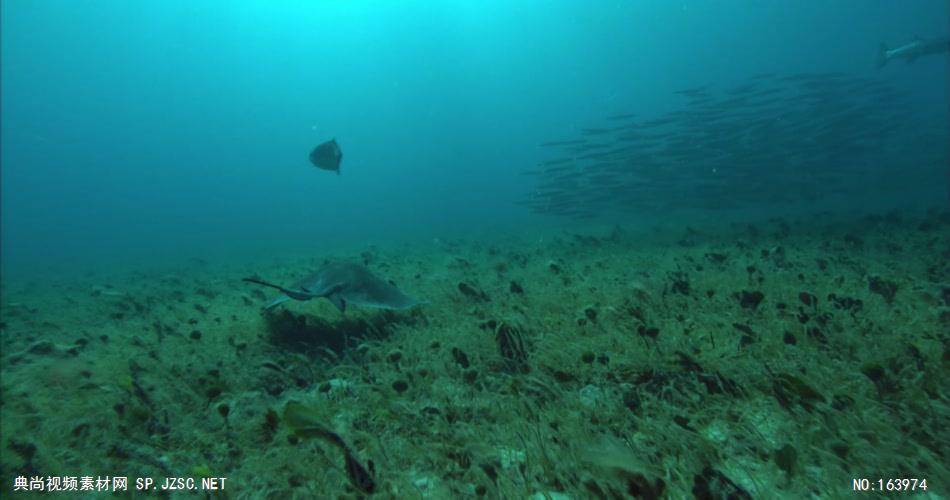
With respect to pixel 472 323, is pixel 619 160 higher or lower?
higher

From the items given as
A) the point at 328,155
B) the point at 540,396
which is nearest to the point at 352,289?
the point at 540,396

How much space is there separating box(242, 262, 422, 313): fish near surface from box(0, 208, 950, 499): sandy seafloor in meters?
0.39

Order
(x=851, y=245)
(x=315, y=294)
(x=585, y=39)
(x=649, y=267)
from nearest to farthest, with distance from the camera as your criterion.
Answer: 1. (x=315, y=294)
2. (x=649, y=267)
3. (x=851, y=245)
4. (x=585, y=39)

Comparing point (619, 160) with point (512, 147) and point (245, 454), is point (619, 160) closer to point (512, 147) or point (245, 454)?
point (245, 454)

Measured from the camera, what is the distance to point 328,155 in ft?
27.2

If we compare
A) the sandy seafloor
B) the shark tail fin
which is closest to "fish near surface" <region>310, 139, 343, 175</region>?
the sandy seafloor

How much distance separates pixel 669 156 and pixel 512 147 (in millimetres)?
151826

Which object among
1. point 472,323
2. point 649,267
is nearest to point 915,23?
point 649,267

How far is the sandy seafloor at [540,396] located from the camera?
2002 mm

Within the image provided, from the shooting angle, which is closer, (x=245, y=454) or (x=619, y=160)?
(x=245, y=454)

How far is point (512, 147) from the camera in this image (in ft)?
554

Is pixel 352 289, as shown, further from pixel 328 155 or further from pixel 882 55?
pixel 882 55

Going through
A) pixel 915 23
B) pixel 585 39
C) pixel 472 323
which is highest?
pixel 585 39

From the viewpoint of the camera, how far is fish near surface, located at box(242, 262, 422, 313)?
4363mm
